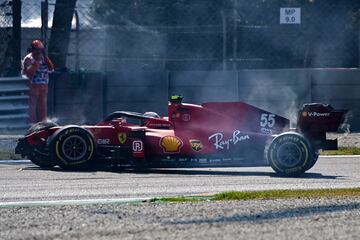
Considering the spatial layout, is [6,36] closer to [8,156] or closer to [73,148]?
[8,156]

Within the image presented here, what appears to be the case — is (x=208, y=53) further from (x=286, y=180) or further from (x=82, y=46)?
(x=286, y=180)

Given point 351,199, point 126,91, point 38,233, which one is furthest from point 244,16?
point 38,233

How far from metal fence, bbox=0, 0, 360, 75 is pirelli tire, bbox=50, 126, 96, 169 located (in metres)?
6.66

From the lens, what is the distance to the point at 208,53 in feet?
65.8

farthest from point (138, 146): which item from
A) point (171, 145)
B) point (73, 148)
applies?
point (73, 148)

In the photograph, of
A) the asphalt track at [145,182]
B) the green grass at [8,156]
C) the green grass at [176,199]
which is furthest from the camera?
the green grass at [8,156]

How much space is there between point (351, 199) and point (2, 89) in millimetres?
11170

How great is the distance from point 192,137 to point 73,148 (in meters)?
1.58

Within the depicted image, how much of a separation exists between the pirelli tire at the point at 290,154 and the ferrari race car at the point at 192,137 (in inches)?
3.5

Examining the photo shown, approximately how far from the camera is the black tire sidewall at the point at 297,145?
493 inches

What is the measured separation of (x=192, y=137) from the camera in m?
13.1

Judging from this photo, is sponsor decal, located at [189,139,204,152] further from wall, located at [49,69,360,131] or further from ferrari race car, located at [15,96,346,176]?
wall, located at [49,69,360,131]

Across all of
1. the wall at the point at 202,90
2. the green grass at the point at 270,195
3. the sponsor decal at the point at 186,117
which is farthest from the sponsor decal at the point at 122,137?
the wall at the point at 202,90

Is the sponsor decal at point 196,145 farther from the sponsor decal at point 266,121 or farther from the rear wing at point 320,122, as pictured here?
the rear wing at point 320,122
